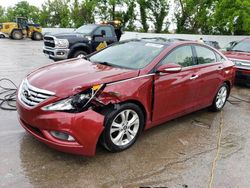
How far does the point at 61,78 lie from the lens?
389 cm

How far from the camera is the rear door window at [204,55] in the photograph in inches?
210

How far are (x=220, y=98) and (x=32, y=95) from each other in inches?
159

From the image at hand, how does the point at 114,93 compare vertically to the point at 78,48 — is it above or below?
above

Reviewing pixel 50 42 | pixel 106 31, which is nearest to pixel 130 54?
pixel 50 42

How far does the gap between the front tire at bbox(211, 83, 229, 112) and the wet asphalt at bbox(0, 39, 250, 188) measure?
0.98 metres

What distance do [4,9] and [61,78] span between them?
9699cm

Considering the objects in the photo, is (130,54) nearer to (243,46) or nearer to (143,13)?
(243,46)

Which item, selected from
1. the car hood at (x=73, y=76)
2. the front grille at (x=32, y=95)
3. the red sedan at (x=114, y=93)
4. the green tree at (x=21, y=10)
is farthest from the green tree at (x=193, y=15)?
the green tree at (x=21, y=10)

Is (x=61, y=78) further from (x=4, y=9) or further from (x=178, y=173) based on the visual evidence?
(x=4, y=9)

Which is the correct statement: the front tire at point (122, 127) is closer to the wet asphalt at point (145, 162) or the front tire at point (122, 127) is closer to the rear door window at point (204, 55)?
the wet asphalt at point (145, 162)

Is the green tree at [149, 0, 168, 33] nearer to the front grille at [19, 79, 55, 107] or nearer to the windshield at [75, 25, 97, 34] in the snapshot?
the windshield at [75, 25, 97, 34]

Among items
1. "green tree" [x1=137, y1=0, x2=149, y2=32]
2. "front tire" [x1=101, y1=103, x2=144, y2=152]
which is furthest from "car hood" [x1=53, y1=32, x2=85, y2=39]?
"green tree" [x1=137, y1=0, x2=149, y2=32]

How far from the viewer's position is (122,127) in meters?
4.01

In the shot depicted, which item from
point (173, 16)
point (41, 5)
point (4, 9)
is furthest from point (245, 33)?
point (4, 9)
